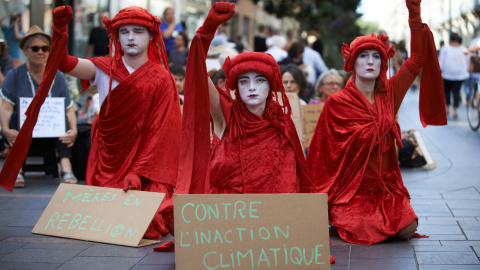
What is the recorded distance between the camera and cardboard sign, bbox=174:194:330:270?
4.24 metres

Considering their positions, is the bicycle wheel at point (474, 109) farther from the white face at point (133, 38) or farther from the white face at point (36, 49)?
the white face at point (133, 38)

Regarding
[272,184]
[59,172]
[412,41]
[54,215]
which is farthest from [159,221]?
[59,172]

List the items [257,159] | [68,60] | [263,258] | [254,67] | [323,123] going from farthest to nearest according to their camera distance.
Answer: [323,123]
[68,60]
[257,159]
[254,67]
[263,258]

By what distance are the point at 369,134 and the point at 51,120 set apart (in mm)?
4162

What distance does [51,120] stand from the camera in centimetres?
842

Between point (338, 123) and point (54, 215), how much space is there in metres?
2.43

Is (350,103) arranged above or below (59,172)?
above

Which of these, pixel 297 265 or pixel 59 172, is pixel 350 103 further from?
pixel 59 172

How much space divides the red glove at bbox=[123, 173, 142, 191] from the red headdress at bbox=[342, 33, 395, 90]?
1.96m

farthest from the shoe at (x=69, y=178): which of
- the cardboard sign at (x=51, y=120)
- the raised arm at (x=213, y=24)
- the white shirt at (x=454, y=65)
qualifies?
the white shirt at (x=454, y=65)

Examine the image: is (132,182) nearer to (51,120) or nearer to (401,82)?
(401,82)

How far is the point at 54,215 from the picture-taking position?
574cm

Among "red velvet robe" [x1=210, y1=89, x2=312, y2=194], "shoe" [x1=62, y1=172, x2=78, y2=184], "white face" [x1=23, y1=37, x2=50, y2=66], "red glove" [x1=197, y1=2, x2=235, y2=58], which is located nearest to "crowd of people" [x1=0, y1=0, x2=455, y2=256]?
"red velvet robe" [x1=210, y1=89, x2=312, y2=194]

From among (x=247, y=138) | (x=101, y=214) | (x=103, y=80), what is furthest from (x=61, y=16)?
(x=247, y=138)
